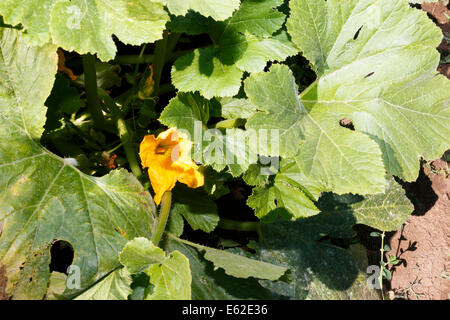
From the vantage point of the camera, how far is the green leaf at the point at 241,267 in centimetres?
185

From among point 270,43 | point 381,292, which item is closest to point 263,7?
point 270,43

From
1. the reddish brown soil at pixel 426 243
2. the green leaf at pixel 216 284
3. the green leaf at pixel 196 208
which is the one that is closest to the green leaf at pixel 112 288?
the green leaf at pixel 216 284

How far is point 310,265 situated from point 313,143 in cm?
94

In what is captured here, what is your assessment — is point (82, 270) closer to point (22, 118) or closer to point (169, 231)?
point (169, 231)

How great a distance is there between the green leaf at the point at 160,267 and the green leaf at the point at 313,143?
0.59 metres

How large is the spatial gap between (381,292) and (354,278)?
0.30 meters

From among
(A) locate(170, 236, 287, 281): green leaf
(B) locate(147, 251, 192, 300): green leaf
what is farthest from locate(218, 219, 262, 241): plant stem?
(B) locate(147, 251, 192, 300): green leaf

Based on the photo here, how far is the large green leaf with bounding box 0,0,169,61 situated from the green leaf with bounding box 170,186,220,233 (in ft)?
2.80

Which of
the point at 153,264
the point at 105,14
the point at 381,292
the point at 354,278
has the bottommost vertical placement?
the point at 381,292

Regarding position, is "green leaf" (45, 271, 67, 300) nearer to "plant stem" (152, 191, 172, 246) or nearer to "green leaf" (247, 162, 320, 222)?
"plant stem" (152, 191, 172, 246)

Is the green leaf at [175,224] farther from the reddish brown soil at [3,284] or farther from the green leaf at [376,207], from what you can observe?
the green leaf at [376,207]

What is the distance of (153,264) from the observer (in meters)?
1.90

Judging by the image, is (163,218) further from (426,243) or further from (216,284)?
(426,243)

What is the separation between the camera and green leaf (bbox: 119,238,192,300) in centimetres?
175
